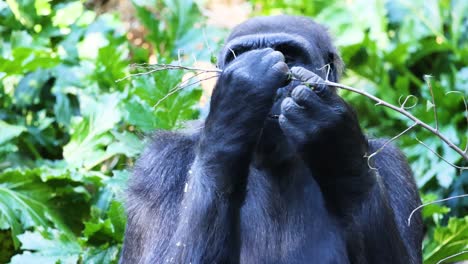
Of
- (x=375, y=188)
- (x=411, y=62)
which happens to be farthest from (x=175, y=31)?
(x=375, y=188)

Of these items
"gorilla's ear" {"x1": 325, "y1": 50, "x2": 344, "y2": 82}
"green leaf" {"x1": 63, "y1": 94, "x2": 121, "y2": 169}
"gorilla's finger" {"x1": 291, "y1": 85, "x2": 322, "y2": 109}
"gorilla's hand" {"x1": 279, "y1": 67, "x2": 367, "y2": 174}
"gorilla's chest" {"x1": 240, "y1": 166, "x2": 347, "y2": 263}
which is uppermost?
"gorilla's finger" {"x1": 291, "y1": 85, "x2": 322, "y2": 109}

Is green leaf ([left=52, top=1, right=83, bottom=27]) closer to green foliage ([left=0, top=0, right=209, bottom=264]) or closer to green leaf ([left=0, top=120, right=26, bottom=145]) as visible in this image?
green foliage ([left=0, top=0, right=209, bottom=264])

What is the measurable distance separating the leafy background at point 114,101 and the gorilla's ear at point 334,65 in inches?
22.2

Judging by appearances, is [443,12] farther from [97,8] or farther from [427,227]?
[97,8]

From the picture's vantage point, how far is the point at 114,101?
6.50 meters

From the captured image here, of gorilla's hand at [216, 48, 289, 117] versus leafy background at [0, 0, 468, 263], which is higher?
gorilla's hand at [216, 48, 289, 117]

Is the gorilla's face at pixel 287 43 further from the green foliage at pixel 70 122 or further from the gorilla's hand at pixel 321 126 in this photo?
the green foliage at pixel 70 122

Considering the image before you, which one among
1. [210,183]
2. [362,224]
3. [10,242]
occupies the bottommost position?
[10,242]

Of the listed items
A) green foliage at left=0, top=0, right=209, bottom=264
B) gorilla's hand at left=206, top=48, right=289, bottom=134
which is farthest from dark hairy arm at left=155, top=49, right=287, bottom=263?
green foliage at left=0, top=0, right=209, bottom=264

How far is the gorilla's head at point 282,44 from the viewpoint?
13.8 ft

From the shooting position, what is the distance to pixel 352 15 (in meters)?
8.98

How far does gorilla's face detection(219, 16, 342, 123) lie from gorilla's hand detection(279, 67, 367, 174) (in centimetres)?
24

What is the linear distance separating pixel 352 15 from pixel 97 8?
9.79 ft

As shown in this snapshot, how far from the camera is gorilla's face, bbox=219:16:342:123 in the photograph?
14.6 feet
